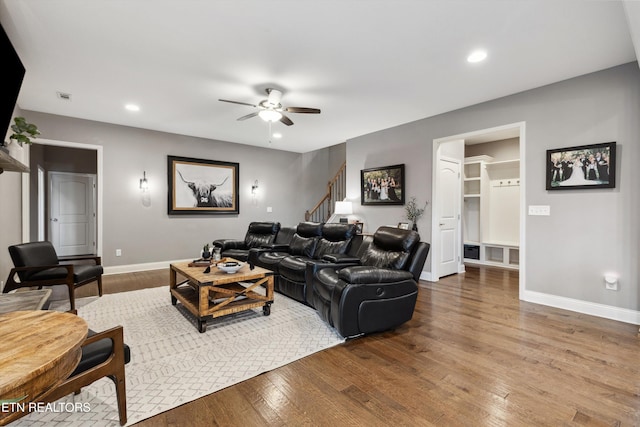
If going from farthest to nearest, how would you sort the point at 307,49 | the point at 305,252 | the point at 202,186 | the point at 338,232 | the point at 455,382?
the point at 202,186, the point at 305,252, the point at 338,232, the point at 307,49, the point at 455,382

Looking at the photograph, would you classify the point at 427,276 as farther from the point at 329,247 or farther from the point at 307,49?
the point at 307,49

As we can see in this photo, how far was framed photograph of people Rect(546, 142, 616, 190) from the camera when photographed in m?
3.21

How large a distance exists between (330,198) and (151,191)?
423 cm

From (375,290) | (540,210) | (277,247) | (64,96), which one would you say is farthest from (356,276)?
(64,96)

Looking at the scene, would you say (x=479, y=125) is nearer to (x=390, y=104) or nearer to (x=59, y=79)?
(x=390, y=104)

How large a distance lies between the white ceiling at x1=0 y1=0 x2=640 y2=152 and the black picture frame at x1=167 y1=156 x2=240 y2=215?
174cm

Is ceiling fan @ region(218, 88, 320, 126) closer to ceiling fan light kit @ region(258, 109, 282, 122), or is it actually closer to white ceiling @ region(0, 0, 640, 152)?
ceiling fan light kit @ region(258, 109, 282, 122)

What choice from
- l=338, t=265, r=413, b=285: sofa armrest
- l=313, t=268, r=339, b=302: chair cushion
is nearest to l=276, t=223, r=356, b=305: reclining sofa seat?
l=313, t=268, r=339, b=302: chair cushion

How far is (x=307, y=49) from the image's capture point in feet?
9.50

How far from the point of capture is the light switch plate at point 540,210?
3.67 m

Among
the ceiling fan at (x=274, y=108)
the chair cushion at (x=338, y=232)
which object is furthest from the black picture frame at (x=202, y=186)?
the chair cushion at (x=338, y=232)

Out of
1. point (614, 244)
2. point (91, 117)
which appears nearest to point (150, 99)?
point (91, 117)

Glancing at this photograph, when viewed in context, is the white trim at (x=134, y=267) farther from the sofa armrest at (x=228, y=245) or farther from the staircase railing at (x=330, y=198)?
the staircase railing at (x=330, y=198)

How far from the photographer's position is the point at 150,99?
4188 millimetres
